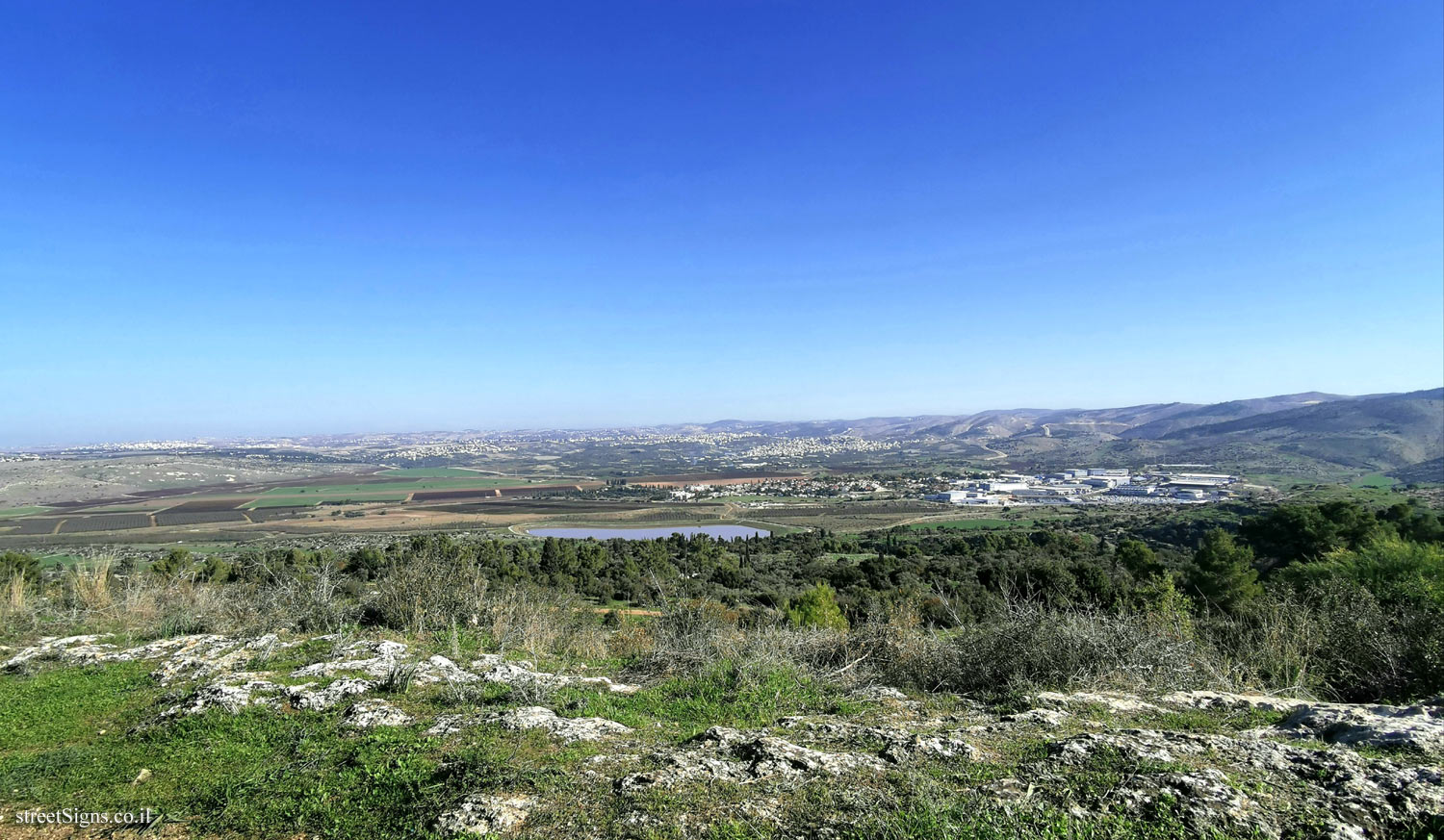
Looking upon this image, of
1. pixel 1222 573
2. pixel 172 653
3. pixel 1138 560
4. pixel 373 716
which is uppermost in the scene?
pixel 373 716

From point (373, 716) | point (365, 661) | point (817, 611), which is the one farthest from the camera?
point (817, 611)

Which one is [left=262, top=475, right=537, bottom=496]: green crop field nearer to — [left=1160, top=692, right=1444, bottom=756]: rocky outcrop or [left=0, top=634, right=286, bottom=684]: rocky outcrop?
[left=0, top=634, right=286, bottom=684]: rocky outcrop

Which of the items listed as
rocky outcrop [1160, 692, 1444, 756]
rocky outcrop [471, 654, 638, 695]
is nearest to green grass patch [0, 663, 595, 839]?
rocky outcrop [471, 654, 638, 695]

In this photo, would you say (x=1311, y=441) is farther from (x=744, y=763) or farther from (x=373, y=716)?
(x=373, y=716)

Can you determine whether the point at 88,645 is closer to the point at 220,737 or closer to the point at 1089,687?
the point at 220,737

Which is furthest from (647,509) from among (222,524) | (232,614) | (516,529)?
(232,614)

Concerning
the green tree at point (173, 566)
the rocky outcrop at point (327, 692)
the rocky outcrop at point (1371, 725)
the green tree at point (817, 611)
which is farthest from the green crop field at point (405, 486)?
the rocky outcrop at point (1371, 725)

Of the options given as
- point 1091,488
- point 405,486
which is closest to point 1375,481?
point 1091,488
